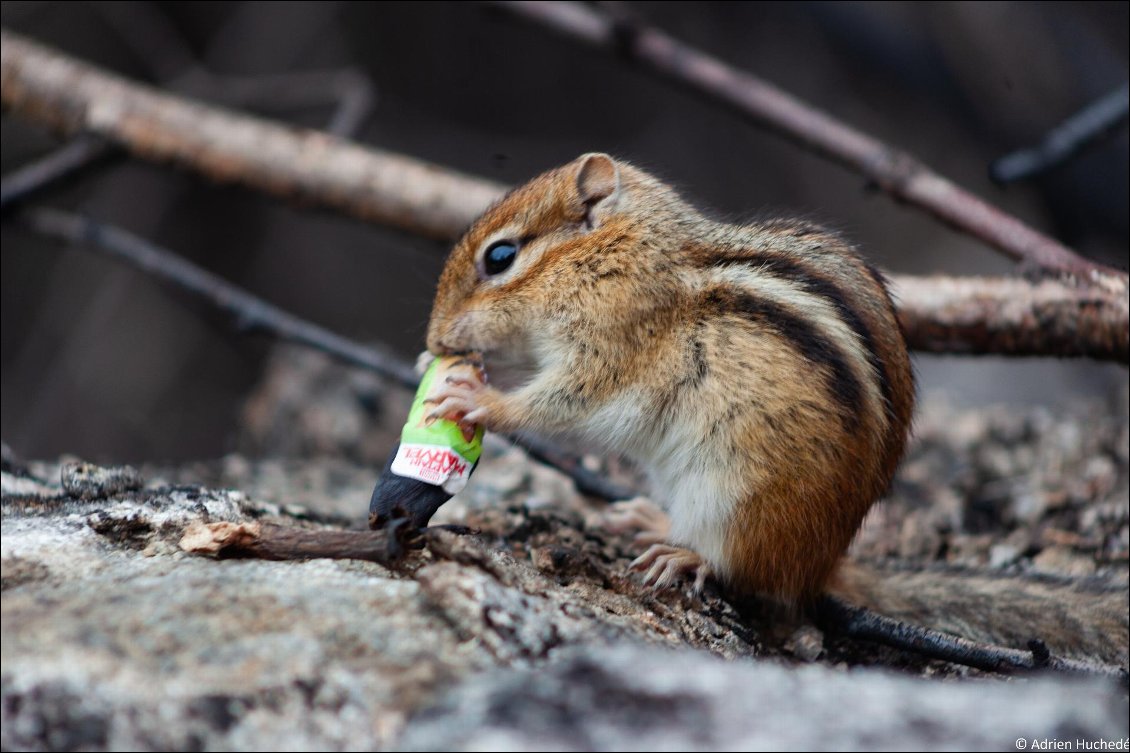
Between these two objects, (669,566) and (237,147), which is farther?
(237,147)

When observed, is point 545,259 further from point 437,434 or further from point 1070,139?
point 1070,139

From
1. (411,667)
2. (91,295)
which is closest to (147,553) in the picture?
(411,667)

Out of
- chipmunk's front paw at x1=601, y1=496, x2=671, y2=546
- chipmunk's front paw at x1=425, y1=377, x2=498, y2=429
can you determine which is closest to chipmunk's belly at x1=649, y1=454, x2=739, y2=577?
chipmunk's front paw at x1=601, y1=496, x2=671, y2=546

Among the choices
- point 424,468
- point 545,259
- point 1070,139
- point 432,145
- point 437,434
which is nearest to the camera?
point 424,468

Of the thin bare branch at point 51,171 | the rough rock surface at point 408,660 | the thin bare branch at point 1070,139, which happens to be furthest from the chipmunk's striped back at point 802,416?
the thin bare branch at point 51,171

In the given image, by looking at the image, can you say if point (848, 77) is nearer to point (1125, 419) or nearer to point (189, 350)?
point (1125, 419)

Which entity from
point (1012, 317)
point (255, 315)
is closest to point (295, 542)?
point (255, 315)

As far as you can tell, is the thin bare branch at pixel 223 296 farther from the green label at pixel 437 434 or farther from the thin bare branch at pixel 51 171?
the green label at pixel 437 434
